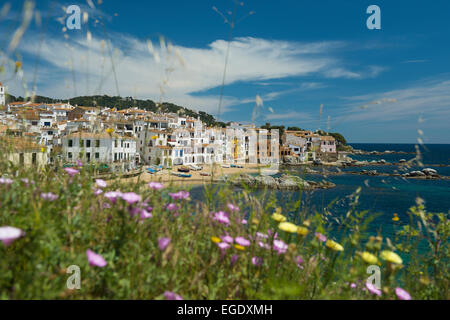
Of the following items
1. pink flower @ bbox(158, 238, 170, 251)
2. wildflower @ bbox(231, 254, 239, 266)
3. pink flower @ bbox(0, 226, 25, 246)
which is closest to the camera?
pink flower @ bbox(0, 226, 25, 246)

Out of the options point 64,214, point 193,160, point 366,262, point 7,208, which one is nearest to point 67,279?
point 64,214

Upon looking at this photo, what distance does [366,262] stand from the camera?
1.62m

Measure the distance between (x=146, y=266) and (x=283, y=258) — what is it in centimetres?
91

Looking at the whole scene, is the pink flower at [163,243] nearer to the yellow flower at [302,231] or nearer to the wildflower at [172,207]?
the wildflower at [172,207]

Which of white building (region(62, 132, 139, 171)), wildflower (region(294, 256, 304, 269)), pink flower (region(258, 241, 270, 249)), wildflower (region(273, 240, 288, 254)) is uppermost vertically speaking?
white building (region(62, 132, 139, 171))

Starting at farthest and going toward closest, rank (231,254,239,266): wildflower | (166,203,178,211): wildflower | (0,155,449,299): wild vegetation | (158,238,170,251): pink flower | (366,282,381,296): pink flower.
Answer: (166,203,178,211): wildflower, (231,254,239,266): wildflower, (366,282,381,296): pink flower, (158,238,170,251): pink flower, (0,155,449,299): wild vegetation

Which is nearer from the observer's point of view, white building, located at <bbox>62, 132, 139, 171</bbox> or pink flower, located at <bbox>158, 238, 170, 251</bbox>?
pink flower, located at <bbox>158, 238, 170, 251</bbox>

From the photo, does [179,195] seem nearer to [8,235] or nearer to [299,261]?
[299,261]

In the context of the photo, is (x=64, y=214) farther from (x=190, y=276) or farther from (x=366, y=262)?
(x=366, y=262)

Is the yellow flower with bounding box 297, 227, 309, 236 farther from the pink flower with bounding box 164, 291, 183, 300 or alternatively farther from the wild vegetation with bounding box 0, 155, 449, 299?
the pink flower with bounding box 164, 291, 183, 300

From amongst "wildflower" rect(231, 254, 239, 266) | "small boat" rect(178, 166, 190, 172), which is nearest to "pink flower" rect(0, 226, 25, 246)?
"wildflower" rect(231, 254, 239, 266)

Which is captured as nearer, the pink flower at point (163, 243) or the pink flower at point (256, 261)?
the pink flower at point (163, 243)

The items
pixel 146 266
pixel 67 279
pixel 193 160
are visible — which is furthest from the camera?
pixel 193 160

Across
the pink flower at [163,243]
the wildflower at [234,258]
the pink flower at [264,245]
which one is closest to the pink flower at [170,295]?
the pink flower at [163,243]
